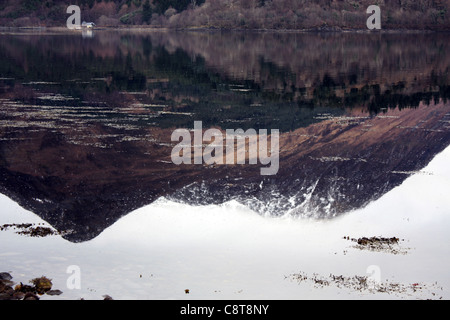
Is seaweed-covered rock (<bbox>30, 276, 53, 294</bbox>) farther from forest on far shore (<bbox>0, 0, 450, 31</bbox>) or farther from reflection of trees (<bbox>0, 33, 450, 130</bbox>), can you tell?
forest on far shore (<bbox>0, 0, 450, 31</bbox>)

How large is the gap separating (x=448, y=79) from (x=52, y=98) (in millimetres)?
25641

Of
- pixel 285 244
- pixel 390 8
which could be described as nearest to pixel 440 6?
pixel 390 8

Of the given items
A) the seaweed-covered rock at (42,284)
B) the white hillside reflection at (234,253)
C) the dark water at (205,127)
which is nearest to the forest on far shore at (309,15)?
the dark water at (205,127)

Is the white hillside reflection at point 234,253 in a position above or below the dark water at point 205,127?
below

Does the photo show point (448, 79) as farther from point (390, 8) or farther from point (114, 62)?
point (390, 8)

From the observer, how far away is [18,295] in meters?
13.6

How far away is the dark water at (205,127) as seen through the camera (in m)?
22.8

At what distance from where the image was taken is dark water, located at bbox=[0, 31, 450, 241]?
22781 millimetres

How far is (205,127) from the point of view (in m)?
32.9

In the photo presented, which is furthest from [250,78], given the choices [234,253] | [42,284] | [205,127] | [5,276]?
[42,284]

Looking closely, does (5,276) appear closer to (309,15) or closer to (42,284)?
(42,284)

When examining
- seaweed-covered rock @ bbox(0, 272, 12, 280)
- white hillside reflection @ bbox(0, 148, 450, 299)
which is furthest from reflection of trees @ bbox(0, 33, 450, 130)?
seaweed-covered rock @ bbox(0, 272, 12, 280)

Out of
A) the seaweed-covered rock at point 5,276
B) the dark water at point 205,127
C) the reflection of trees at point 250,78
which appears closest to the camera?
the seaweed-covered rock at point 5,276

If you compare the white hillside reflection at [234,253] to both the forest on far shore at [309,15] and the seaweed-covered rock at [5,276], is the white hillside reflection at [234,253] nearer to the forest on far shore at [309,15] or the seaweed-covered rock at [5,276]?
the seaweed-covered rock at [5,276]
